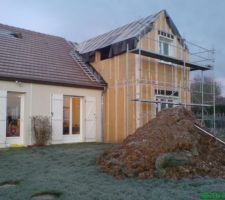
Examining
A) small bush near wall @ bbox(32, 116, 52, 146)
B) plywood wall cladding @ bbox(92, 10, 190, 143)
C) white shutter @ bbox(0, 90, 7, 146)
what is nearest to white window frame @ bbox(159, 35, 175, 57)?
plywood wall cladding @ bbox(92, 10, 190, 143)

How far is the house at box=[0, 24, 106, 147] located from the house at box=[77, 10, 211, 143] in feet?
2.44

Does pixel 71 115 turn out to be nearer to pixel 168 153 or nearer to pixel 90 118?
Answer: pixel 90 118

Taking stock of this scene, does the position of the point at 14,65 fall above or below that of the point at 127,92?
above

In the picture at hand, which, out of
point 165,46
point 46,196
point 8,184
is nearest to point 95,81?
point 165,46

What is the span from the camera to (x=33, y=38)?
17.7 metres

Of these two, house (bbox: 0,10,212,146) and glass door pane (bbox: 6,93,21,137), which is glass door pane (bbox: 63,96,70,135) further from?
glass door pane (bbox: 6,93,21,137)

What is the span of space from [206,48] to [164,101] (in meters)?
4.10

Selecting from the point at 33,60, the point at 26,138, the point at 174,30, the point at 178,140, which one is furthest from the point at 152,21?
the point at 178,140

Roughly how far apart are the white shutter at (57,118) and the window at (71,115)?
0.42 meters

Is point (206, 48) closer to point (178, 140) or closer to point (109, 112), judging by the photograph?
point (109, 112)

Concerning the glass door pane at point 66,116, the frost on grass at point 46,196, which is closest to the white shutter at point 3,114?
the glass door pane at point 66,116

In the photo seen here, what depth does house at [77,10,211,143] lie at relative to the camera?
15273mm

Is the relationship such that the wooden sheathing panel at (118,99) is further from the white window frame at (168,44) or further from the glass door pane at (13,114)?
the glass door pane at (13,114)

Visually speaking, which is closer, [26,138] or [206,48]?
[26,138]
